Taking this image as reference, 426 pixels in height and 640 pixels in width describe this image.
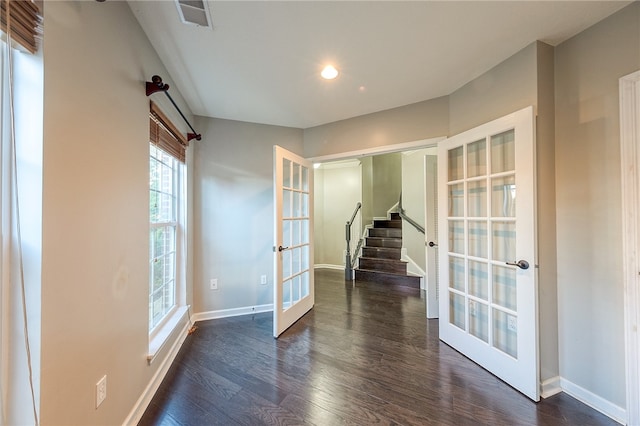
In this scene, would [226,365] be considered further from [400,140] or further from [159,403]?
[400,140]

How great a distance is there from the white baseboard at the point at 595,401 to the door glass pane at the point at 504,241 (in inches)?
33.6

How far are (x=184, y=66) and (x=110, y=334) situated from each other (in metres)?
1.85

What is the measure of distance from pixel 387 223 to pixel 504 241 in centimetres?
378

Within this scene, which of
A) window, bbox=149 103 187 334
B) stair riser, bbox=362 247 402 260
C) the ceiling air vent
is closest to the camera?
the ceiling air vent

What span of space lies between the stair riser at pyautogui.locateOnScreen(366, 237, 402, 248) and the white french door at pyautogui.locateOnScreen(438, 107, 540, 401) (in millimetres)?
2523

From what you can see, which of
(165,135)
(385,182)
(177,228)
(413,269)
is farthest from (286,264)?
(385,182)

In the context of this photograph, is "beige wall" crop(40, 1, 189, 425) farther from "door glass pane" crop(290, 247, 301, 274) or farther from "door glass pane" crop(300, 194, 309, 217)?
"door glass pane" crop(300, 194, 309, 217)

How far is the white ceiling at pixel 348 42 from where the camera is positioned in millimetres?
1396

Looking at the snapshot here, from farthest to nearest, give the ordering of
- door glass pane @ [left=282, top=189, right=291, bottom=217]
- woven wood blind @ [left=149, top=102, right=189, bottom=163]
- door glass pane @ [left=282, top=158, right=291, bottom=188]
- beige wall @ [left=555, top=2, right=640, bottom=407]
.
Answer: door glass pane @ [left=282, top=189, right=291, bottom=217] < door glass pane @ [left=282, top=158, right=291, bottom=188] < woven wood blind @ [left=149, top=102, right=189, bottom=163] < beige wall @ [left=555, top=2, right=640, bottom=407]

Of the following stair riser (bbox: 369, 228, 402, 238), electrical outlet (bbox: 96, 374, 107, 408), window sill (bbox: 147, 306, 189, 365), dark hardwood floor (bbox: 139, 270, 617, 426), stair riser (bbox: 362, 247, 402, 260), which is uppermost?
stair riser (bbox: 369, 228, 402, 238)

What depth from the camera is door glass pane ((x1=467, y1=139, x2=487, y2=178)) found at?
1.98 meters

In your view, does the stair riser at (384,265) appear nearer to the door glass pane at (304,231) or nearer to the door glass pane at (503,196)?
the door glass pane at (304,231)

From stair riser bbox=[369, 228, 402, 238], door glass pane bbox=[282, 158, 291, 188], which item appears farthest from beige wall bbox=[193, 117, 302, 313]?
stair riser bbox=[369, 228, 402, 238]

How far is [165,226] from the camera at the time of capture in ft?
7.34
